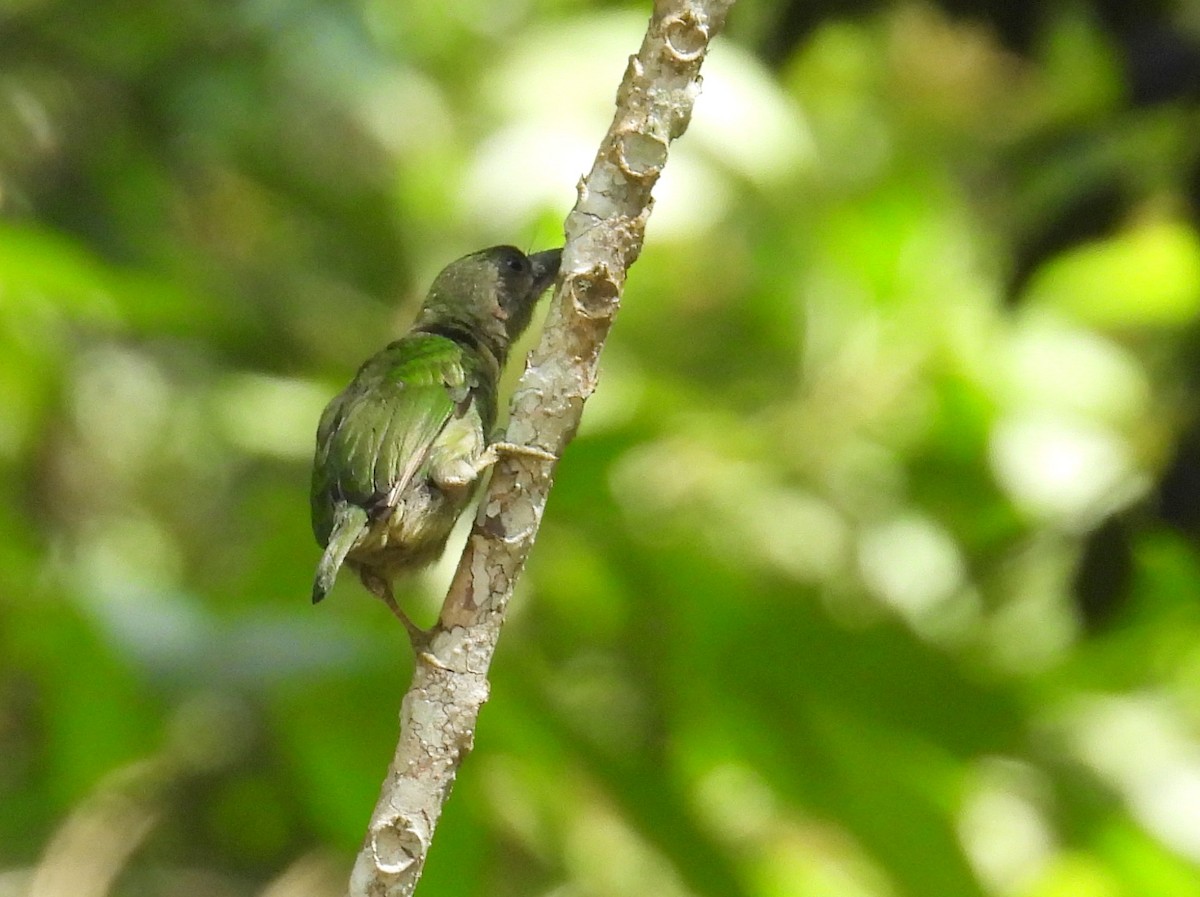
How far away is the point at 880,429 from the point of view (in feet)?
14.5

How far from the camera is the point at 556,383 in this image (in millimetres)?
2023

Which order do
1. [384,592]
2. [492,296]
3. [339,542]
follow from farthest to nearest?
[492,296], [384,592], [339,542]

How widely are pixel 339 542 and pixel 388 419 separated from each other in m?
0.28

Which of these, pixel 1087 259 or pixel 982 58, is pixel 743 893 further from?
pixel 982 58

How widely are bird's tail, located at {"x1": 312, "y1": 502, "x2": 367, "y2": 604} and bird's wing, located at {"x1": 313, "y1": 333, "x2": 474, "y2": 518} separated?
22mm

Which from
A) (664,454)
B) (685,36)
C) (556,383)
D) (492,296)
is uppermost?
(664,454)

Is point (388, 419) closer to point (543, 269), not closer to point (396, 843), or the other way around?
point (543, 269)

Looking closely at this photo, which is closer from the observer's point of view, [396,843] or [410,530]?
[396,843]

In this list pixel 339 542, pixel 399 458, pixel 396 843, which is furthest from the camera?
pixel 399 458

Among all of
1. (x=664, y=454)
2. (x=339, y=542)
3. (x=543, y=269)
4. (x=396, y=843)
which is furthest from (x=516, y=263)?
(x=396, y=843)

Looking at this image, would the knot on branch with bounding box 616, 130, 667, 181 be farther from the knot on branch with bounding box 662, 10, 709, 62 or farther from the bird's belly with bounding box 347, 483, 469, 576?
the bird's belly with bounding box 347, 483, 469, 576

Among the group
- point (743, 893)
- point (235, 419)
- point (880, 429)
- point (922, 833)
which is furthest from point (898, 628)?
point (235, 419)

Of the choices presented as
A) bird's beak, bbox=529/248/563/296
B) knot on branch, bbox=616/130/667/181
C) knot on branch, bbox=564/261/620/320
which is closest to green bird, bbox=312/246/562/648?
bird's beak, bbox=529/248/563/296

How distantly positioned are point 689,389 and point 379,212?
1692 millimetres
